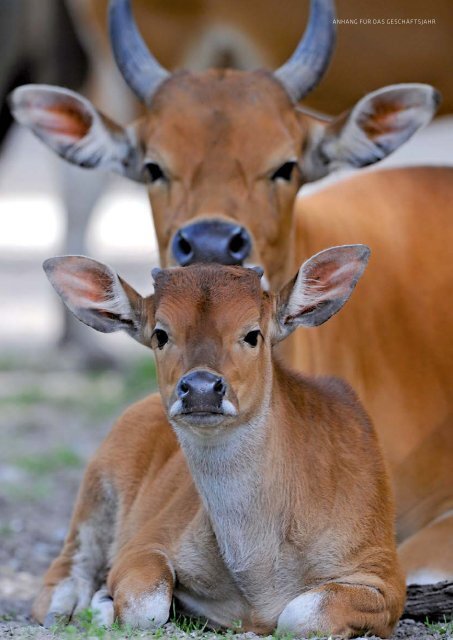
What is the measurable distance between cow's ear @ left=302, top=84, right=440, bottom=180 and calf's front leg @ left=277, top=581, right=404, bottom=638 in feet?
8.16

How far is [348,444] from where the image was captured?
5.95 meters

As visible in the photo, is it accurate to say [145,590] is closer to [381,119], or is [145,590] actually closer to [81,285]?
[81,285]

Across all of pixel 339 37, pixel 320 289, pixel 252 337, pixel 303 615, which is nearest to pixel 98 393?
pixel 339 37

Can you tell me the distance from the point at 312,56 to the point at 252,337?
2.38 metres

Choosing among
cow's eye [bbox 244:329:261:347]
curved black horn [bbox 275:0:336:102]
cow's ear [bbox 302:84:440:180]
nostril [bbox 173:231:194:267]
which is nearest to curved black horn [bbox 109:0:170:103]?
curved black horn [bbox 275:0:336:102]

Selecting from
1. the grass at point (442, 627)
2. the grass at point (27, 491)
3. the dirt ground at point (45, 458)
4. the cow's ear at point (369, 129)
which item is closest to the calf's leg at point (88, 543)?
the dirt ground at point (45, 458)

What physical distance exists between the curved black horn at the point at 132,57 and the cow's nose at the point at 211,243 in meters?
1.09

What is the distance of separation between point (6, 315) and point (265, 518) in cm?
938

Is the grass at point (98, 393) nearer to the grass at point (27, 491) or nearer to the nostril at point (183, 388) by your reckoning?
the grass at point (27, 491)

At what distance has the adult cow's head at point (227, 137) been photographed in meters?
6.95

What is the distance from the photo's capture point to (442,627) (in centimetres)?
570

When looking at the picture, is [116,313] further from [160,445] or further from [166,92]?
[166,92]

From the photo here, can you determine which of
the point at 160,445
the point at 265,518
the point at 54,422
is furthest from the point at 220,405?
the point at 54,422

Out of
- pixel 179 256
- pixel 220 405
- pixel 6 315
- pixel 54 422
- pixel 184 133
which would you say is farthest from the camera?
pixel 6 315
